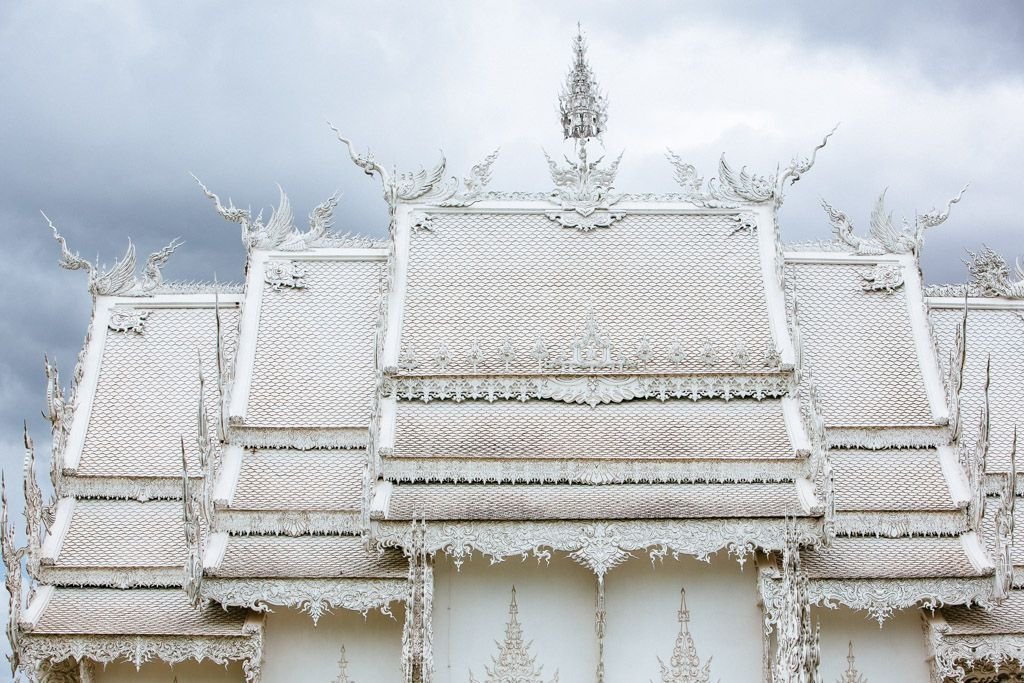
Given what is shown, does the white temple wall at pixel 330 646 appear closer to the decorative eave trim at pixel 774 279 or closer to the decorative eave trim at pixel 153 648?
the decorative eave trim at pixel 153 648

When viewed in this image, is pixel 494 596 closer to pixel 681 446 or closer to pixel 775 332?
pixel 681 446

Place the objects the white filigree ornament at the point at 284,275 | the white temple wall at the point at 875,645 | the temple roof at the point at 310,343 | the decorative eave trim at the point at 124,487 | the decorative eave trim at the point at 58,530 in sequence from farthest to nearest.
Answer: the white filigree ornament at the point at 284,275, the temple roof at the point at 310,343, the decorative eave trim at the point at 124,487, the decorative eave trim at the point at 58,530, the white temple wall at the point at 875,645

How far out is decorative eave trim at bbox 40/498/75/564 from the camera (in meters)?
17.5

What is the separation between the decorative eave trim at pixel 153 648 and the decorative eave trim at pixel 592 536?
2147 millimetres

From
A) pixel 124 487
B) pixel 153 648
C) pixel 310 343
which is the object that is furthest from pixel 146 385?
pixel 153 648

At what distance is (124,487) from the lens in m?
→ 18.5

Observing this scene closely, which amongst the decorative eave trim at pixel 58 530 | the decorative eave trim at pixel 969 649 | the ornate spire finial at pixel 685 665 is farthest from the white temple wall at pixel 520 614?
the decorative eave trim at pixel 58 530

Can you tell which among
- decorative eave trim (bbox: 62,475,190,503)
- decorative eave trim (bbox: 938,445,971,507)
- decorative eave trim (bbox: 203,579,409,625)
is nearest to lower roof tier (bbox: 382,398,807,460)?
decorative eave trim (bbox: 203,579,409,625)

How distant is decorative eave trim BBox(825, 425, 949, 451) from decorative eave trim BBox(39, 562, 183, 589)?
894 centimetres

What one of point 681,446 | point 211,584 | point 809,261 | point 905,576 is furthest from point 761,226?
point 211,584

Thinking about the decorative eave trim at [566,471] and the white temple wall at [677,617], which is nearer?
the white temple wall at [677,617]

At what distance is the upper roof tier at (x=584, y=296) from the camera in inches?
720

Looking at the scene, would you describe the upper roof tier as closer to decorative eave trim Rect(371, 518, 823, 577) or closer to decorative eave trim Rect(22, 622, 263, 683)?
decorative eave trim Rect(371, 518, 823, 577)

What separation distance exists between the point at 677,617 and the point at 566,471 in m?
2.26
